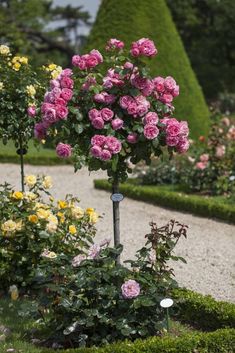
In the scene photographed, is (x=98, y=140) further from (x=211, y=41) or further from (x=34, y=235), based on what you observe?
(x=211, y=41)

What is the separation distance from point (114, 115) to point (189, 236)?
3794 millimetres

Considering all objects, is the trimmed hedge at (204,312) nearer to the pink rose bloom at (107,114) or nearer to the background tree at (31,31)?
the pink rose bloom at (107,114)

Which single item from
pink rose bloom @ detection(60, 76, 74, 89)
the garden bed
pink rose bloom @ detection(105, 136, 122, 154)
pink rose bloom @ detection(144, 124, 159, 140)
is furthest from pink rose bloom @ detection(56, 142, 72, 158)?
the garden bed

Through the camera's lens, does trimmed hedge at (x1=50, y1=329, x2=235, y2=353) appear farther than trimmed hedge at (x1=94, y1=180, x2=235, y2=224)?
No

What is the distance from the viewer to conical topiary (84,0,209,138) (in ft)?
46.6

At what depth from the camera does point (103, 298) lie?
423 centimetres

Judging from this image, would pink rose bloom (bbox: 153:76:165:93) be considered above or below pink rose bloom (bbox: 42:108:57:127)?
above

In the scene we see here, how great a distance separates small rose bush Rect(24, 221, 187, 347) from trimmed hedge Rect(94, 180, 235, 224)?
4521 mm

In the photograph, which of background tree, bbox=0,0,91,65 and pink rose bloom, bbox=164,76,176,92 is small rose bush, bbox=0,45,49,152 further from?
background tree, bbox=0,0,91,65

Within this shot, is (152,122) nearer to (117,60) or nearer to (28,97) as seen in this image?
(117,60)

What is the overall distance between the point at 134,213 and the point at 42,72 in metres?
3.06

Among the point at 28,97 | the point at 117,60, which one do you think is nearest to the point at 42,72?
the point at 28,97

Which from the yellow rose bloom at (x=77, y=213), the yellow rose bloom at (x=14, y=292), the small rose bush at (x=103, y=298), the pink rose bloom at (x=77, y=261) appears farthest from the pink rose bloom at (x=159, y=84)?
the yellow rose bloom at (x=14, y=292)

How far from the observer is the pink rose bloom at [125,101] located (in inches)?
170
